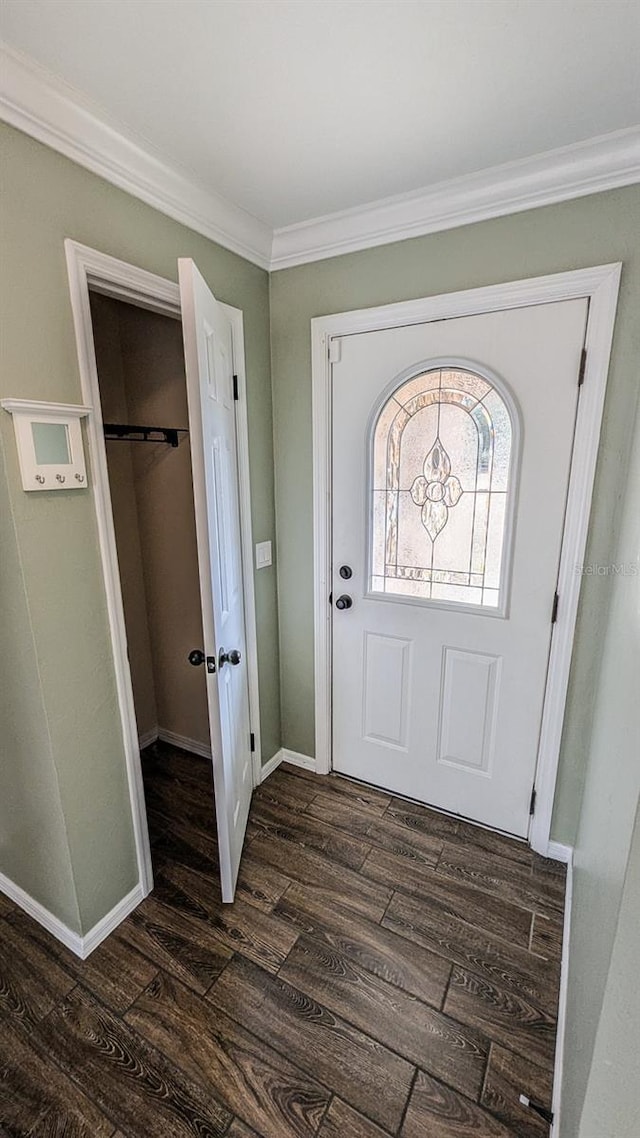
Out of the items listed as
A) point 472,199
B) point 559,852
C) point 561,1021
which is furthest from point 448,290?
point 561,1021

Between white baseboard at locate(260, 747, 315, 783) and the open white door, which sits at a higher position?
the open white door

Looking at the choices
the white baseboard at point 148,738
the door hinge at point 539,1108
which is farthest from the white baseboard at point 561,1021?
the white baseboard at point 148,738

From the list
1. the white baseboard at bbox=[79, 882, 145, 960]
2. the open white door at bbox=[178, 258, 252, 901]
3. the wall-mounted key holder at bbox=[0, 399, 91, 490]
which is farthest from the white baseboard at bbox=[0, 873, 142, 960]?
the wall-mounted key holder at bbox=[0, 399, 91, 490]

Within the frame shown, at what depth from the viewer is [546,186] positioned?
1447 mm

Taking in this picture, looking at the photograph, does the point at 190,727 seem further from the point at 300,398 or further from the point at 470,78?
the point at 470,78

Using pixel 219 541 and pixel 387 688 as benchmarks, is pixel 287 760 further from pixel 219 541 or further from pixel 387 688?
pixel 219 541

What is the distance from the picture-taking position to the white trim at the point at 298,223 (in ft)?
3.70

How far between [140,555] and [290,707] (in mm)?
1127

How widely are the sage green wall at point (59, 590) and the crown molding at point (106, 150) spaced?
33 millimetres

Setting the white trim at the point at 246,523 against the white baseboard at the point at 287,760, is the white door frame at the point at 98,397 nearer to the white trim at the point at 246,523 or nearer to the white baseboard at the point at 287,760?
the white trim at the point at 246,523

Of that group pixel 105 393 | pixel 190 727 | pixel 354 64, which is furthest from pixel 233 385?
pixel 190 727

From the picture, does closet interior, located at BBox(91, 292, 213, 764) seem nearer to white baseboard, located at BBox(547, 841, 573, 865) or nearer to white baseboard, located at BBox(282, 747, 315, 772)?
white baseboard, located at BBox(282, 747, 315, 772)

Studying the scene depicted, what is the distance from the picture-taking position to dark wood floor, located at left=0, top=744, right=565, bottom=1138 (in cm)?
114

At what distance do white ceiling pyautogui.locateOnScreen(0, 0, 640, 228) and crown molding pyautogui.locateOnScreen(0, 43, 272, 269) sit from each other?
1.3 inches
